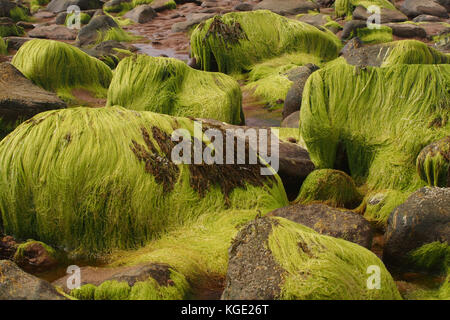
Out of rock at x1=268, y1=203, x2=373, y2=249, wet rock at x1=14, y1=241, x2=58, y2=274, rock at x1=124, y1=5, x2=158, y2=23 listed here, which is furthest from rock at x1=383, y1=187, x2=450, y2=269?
rock at x1=124, y1=5, x2=158, y2=23

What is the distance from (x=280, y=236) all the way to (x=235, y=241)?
0.27 meters

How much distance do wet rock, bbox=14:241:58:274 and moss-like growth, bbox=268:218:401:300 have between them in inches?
66.8

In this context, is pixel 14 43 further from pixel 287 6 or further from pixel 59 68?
pixel 287 6

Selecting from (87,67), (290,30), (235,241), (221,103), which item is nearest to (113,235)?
(235,241)

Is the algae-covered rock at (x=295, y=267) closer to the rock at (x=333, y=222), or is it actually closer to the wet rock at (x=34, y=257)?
the rock at (x=333, y=222)

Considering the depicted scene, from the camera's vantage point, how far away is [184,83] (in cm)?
740

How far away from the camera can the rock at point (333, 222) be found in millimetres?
3866

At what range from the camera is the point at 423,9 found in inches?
575

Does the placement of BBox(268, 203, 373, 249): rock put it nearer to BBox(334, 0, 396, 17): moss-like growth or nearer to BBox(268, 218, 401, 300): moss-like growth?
BBox(268, 218, 401, 300): moss-like growth

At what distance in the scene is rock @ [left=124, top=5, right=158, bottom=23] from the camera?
16.3 metres

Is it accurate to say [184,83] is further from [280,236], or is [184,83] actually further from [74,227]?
[280,236]

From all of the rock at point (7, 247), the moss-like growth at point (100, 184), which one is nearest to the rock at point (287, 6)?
the moss-like growth at point (100, 184)

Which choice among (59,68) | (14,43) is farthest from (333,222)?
(14,43)

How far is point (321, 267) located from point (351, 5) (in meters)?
12.7
